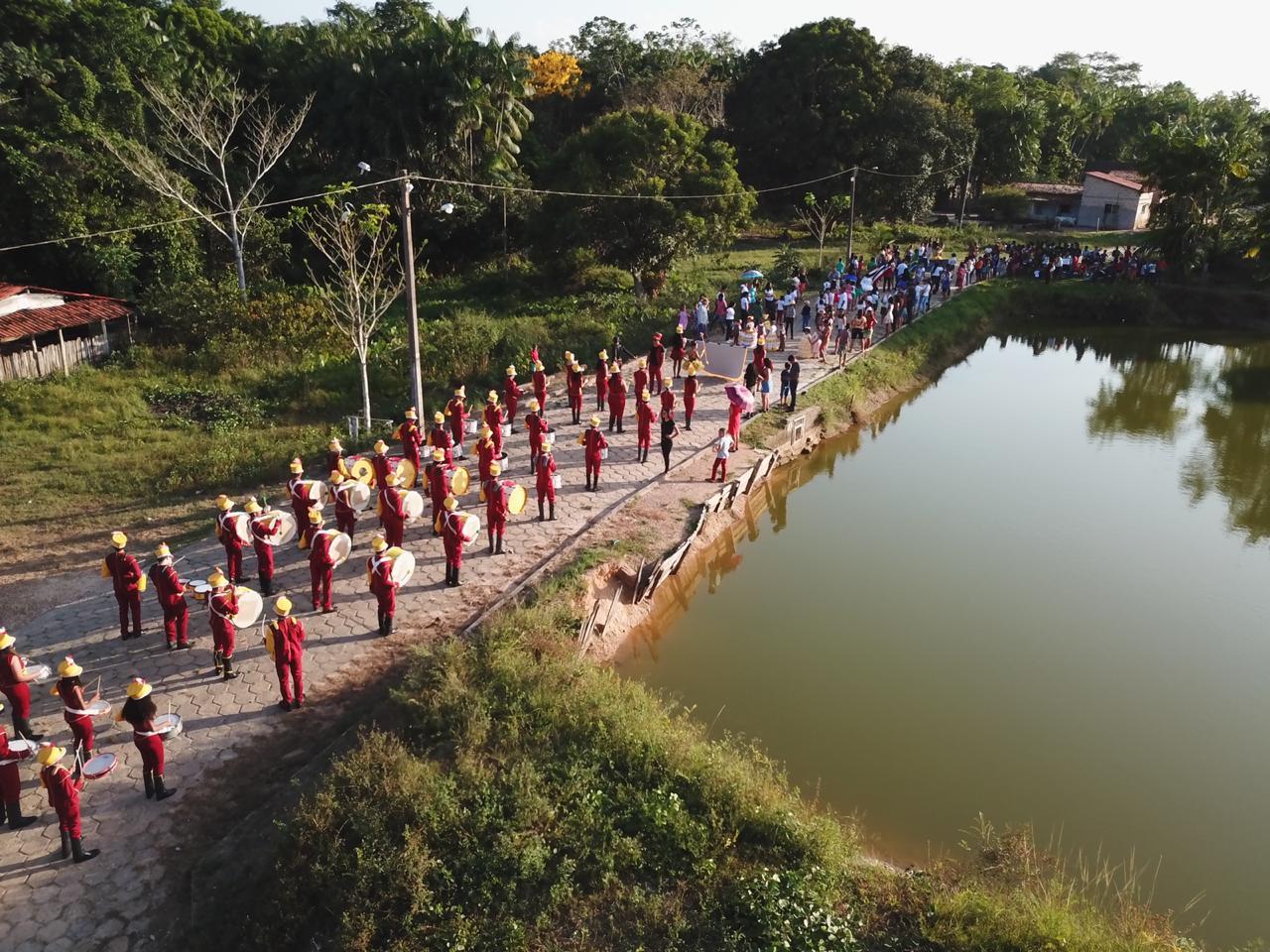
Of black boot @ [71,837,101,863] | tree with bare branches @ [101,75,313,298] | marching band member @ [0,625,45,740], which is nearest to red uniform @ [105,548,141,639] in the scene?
marching band member @ [0,625,45,740]

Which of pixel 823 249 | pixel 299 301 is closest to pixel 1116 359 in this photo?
pixel 823 249

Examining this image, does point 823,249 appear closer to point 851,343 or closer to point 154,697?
point 851,343

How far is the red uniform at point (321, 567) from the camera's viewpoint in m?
9.15

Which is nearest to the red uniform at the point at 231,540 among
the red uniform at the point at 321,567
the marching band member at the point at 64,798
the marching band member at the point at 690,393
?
the red uniform at the point at 321,567

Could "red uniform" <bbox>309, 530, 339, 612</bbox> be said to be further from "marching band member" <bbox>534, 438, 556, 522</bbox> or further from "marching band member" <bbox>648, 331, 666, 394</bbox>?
"marching band member" <bbox>648, 331, 666, 394</bbox>

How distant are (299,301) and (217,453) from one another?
7.86 meters

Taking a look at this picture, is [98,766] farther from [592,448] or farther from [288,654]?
[592,448]

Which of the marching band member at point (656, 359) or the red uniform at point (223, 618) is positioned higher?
the marching band member at point (656, 359)

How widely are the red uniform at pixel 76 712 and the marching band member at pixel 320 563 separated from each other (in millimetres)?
2693

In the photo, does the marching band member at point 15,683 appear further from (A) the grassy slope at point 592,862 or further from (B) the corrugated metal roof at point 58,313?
(B) the corrugated metal roof at point 58,313

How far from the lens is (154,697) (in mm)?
8078

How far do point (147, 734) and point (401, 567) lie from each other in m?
2.84

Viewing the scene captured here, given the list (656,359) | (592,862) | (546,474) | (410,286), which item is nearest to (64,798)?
(592,862)

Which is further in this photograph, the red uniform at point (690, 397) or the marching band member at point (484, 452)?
the red uniform at point (690, 397)
